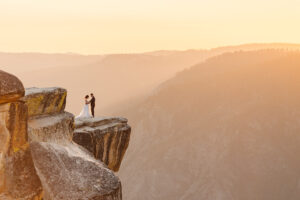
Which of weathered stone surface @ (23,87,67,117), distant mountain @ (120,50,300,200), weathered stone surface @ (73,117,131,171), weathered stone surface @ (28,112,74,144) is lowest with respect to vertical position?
distant mountain @ (120,50,300,200)

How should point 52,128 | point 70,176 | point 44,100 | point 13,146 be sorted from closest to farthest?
point 13,146 → point 70,176 → point 52,128 → point 44,100

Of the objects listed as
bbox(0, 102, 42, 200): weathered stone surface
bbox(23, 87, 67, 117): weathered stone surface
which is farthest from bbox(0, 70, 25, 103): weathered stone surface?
bbox(23, 87, 67, 117): weathered stone surface

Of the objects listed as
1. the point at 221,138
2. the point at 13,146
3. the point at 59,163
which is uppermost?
the point at 13,146

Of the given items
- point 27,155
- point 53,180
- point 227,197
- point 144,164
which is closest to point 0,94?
point 27,155

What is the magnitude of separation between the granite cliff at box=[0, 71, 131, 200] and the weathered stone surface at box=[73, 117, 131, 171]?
6 centimetres

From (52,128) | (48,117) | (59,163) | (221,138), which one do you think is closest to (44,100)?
(48,117)

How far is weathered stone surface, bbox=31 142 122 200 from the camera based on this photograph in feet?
37.1

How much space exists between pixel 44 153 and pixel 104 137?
7931 millimetres

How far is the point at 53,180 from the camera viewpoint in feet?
37.4

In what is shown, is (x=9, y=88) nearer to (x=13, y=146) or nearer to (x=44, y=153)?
(x=13, y=146)

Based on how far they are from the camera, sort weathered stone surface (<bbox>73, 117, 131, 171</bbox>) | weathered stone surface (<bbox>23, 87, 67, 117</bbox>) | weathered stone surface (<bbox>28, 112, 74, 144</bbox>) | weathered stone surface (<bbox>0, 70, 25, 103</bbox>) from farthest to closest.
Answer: weathered stone surface (<bbox>73, 117, 131, 171</bbox>) < weathered stone surface (<bbox>23, 87, 67, 117</bbox>) < weathered stone surface (<bbox>28, 112, 74, 144</bbox>) < weathered stone surface (<bbox>0, 70, 25, 103</bbox>)

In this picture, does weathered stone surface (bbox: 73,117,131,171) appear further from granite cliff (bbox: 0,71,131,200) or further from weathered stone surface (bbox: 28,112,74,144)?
weathered stone surface (bbox: 28,112,74,144)

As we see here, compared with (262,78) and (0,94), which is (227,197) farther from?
(0,94)

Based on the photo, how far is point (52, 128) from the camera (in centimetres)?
1435
